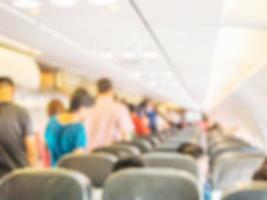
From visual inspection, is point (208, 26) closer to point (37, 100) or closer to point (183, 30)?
point (183, 30)

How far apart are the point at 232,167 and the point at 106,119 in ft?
6.06

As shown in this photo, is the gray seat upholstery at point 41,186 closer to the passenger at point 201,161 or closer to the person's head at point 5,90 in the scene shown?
the passenger at point 201,161

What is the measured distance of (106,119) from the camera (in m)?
6.84

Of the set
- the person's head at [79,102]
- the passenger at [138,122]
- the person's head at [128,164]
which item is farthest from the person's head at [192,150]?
the passenger at [138,122]

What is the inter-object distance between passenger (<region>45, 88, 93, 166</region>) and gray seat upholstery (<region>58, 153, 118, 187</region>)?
109 cm

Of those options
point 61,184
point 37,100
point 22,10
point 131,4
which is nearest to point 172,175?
point 61,184

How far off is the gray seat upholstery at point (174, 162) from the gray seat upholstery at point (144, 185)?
1292mm

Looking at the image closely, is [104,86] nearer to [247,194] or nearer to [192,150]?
[192,150]

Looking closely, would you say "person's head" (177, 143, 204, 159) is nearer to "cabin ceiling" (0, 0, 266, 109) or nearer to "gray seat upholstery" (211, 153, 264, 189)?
"gray seat upholstery" (211, 153, 264, 189)

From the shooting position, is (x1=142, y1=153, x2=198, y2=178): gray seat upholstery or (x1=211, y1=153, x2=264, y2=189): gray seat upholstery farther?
(x1=211, y1=153, x2=264, y2=189): gray seat upholstery

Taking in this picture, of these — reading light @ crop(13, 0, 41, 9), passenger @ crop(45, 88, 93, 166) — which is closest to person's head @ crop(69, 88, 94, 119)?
passenger @ crop(45, 88, 93, 166)

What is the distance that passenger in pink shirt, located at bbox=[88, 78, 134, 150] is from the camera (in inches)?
265

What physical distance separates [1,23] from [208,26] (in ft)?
6.30

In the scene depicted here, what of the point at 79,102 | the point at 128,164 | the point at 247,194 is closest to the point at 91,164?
the point at 128,164
